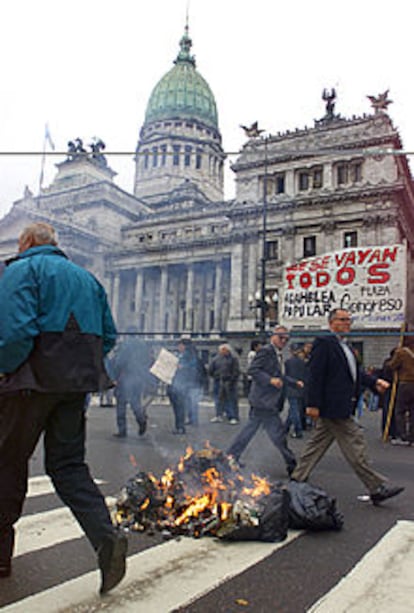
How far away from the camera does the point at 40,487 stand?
4.95 meters

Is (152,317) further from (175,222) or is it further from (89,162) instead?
(89,162)

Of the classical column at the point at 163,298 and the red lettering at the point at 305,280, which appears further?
the classical column at the point at 163,298

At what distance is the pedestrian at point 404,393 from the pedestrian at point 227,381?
3862 millimetres

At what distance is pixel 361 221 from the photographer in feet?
107

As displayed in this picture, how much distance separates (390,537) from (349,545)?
0.39 m

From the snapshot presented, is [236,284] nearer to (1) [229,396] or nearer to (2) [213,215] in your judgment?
(2) [213,215]

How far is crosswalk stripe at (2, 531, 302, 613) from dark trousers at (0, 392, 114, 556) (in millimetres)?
258

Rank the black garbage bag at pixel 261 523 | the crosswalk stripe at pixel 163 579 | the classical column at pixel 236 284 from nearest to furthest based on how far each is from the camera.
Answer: the crosswalk stripe at pixel 163 579 → the black garbage bag at pixel 261 523 → the classical column at pixel 236 284

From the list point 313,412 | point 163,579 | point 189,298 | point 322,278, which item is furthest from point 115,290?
point 163,579

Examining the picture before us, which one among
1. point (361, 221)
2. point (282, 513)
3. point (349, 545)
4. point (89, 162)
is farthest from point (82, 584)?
point (89, 162)

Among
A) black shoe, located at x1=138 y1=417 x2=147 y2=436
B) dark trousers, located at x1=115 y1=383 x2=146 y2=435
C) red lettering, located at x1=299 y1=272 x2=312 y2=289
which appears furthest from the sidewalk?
red lettering, located at x1=299 y1=272 x2=312 y2=289

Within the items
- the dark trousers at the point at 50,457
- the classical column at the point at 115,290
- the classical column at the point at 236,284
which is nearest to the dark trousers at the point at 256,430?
the dark trousers at the point at 50,457

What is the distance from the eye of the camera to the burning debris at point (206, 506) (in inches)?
134

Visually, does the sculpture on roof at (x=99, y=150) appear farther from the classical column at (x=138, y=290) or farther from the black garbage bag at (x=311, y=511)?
the black garbage bag at (x=311, y=511)
